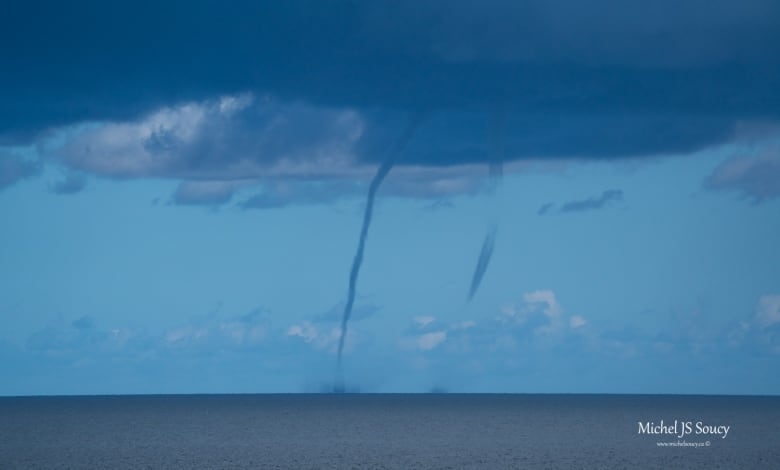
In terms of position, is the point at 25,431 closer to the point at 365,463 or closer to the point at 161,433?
the point at 161,433

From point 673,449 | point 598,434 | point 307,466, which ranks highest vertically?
point 598,434

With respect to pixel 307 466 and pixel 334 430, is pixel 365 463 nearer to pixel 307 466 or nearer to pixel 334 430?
pixel 307 466

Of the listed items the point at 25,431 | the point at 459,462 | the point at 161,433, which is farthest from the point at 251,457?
the point at 25,431

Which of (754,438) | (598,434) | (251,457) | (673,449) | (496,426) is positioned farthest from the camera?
(496,426)

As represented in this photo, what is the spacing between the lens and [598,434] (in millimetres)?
110438

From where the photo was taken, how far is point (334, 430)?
121500 millimetres

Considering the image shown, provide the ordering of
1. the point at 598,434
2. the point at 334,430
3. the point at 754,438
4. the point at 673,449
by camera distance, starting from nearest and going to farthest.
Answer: the point at 673,449
the point at 754,438
the point at 598,434
the point at 334,430

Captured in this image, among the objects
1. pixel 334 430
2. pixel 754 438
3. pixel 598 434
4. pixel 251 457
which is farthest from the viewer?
pixel 334 430

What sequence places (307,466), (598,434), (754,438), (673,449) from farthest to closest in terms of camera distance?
(598,434) → (754,438) → (673,449) → (307,466)

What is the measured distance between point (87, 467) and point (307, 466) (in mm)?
12832

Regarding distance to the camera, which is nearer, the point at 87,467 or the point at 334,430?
the point at 87,467

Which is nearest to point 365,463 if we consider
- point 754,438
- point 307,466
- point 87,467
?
point 307,466

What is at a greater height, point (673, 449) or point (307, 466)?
point (673, 449)

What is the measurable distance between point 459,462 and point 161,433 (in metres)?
54.6
